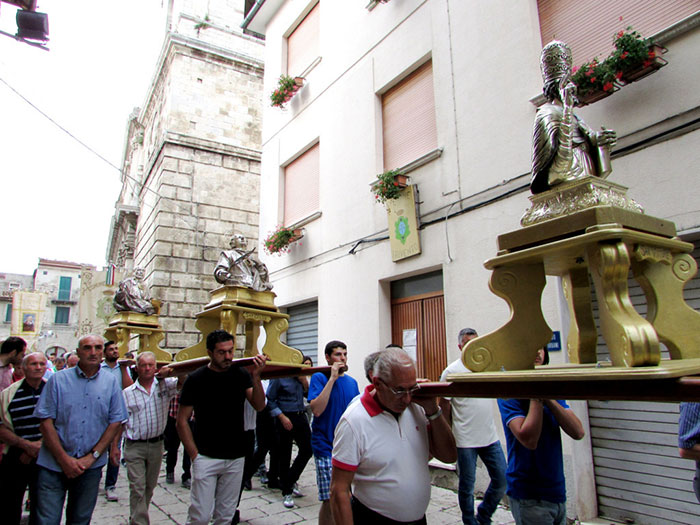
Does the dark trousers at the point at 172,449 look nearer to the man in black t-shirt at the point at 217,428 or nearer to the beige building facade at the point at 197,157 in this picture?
the man in black t-shirt at the point at 217,428

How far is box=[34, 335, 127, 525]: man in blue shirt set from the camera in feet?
12.3

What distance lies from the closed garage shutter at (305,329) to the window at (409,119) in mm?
3561

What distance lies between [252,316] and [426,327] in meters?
3.36

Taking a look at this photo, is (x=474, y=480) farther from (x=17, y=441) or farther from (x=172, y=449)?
(x=172, y=449)

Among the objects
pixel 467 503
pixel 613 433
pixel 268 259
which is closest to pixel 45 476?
pixel 467 503

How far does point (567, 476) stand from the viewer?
5.19 m

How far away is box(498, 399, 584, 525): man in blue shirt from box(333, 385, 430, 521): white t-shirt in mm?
721

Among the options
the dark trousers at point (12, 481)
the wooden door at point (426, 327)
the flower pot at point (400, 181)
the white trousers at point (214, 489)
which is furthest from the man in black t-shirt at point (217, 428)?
the flower pot at point (400, 181)

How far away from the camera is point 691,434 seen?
2445 millimetres

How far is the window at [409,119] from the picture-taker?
786cm

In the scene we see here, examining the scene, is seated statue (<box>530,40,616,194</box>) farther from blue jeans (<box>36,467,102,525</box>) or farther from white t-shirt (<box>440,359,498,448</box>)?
blue jeans (<box>36,467,102,525</box>)

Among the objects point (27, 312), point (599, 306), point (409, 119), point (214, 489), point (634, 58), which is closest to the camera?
point (599, 306)

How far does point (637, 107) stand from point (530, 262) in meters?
4.04

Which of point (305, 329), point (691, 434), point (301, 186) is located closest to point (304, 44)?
point (301, 186)
